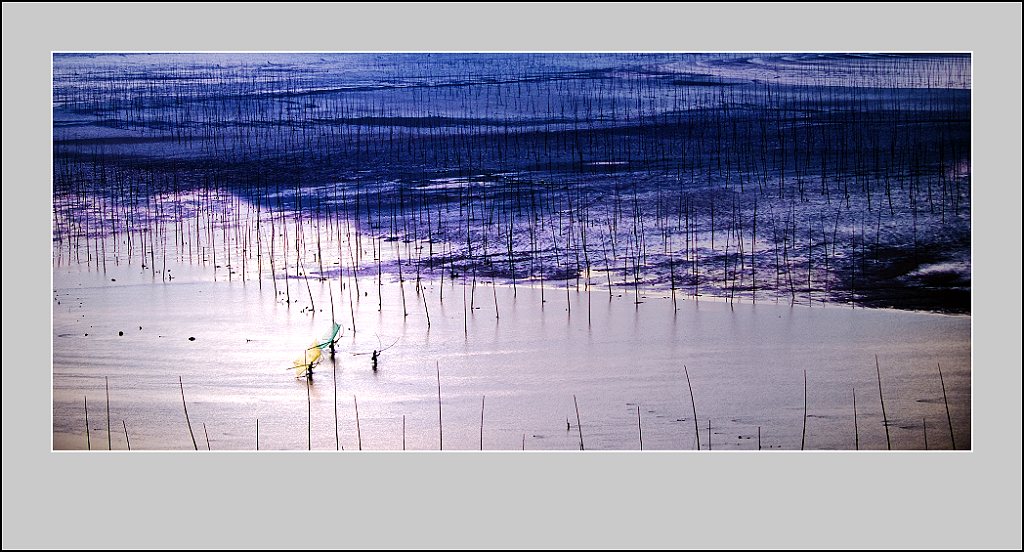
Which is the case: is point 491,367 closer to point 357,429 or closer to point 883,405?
point 357,429

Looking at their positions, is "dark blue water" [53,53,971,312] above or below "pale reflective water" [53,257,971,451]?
above

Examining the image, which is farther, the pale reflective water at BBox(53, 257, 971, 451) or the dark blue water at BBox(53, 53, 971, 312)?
the dark blue water at BBox(53, 53, 971, 312)

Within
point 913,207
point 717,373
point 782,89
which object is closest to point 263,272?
point 717,373

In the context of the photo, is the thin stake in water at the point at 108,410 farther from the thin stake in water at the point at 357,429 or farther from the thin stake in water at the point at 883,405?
the thin stake in water at the point at 883,405

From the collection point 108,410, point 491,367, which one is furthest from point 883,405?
point 108,410

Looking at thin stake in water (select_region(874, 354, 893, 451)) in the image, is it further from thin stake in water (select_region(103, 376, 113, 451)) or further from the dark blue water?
thin stake in water (select_region(103, 376, 113, 451))

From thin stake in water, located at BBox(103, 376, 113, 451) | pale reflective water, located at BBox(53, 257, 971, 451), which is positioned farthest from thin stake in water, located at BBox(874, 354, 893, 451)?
thin stake in water, located at BBox(103, 376, 113, 451)

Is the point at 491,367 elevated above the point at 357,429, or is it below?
above

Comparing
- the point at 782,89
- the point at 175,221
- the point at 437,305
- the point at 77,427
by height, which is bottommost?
the point at 77,427

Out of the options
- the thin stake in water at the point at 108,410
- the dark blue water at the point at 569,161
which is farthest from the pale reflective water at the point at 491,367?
the dark blue water at the point at 569,161

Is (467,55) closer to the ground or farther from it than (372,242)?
farther from it

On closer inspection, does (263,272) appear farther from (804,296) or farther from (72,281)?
(804,296)
